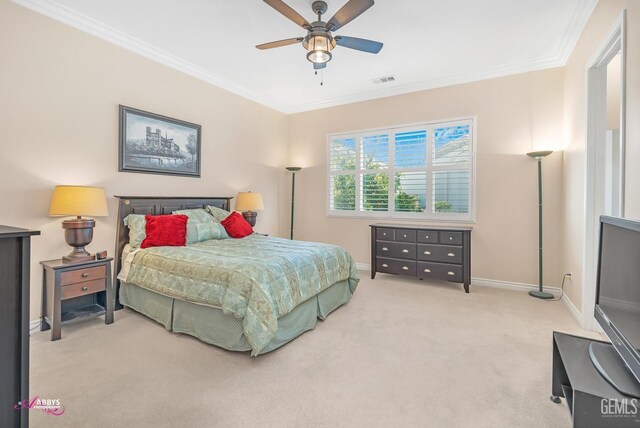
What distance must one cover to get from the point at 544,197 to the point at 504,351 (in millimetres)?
2465

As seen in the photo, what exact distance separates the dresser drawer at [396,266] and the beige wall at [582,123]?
180 centimetres

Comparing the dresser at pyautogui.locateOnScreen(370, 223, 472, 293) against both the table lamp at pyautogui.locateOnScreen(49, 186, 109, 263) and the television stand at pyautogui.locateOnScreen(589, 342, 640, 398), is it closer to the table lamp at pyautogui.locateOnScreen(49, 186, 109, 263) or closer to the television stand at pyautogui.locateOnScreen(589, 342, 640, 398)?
the television stand at pyautogui.locateOnScreen(589, 342, 640, 398)

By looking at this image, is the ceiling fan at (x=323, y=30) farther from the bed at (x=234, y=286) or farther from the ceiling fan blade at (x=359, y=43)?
the bed at (x=234, y=286)

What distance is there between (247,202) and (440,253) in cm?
294

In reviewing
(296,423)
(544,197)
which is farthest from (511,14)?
(296,423)

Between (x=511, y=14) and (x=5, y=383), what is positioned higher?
(x=511, y=14)

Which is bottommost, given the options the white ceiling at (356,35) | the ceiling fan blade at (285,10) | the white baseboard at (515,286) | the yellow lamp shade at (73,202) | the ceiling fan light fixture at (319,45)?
the white baseboard at (515,286)

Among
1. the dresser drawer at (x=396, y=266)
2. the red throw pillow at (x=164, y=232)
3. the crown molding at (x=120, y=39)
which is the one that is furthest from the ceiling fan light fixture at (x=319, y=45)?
the dresser drawer at (x=396, y=266)

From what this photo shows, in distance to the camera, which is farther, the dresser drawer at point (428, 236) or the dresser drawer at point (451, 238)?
the dresser drawer at point (428, 236)

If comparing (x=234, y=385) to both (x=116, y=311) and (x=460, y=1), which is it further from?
(x=460, y=1)

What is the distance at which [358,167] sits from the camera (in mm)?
5336

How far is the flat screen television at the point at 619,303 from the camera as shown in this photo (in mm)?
1314

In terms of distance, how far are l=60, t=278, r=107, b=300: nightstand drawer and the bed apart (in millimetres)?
276

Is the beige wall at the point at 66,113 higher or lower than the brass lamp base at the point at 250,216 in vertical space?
higher
